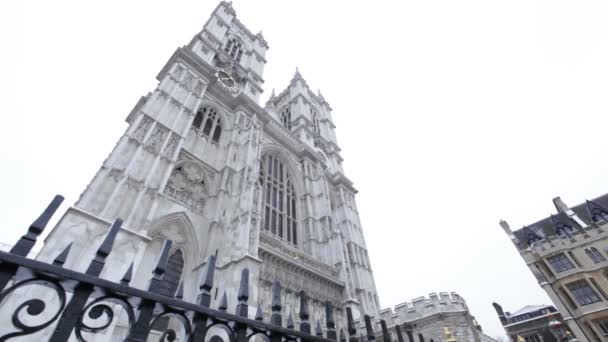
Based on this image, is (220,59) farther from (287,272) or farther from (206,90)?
(287,272)

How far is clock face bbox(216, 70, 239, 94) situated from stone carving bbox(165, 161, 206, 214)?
331 inches

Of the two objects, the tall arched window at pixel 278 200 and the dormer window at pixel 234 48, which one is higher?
the dormer window at pixel 234 48

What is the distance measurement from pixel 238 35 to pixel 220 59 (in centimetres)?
766

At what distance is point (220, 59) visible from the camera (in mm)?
22828

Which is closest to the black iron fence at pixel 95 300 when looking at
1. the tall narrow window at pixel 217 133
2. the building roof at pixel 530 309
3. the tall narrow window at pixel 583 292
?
the tall narrow window at pixel 217 133

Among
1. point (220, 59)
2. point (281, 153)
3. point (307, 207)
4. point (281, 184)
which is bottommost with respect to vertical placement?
point (307, 207)

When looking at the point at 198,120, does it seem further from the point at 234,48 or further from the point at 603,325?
the point at 603,325

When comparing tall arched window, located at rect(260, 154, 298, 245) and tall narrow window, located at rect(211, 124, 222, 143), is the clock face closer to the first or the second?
tall narrow window, located at rect(211, 124, 222, 143)

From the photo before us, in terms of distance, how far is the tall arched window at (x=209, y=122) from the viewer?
58.4ft

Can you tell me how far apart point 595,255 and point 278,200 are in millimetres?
23847

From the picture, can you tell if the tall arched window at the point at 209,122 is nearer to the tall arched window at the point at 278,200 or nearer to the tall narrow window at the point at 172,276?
the tall arched window at the point at 278,200

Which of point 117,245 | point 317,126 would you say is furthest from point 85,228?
point 317,126

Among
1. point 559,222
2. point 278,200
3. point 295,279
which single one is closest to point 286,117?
point 278,200

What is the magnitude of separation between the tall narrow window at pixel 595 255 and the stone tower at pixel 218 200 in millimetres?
16561
